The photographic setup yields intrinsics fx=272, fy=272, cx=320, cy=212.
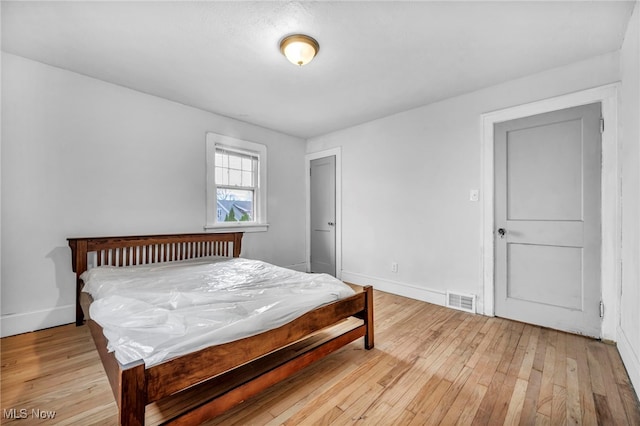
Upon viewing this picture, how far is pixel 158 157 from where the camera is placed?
315 cm

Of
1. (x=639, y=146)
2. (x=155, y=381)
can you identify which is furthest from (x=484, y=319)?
(x=155, y=381)

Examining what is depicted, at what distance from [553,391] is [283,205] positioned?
364 cm

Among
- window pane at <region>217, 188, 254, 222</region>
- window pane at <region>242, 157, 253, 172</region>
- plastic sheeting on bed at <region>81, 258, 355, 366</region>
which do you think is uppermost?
window pane at <region>242, 157, 253, 172</region>

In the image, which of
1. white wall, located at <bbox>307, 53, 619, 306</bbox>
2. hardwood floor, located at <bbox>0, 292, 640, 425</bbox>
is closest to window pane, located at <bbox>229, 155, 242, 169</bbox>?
white wall, located at <bbox>307, 53, 619, 306</bbox>

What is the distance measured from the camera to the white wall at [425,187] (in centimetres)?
274

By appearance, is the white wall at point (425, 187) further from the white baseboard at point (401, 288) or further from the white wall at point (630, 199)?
the white wall at point (630, 199)

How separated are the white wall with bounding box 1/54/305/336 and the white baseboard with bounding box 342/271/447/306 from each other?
228 centimetres

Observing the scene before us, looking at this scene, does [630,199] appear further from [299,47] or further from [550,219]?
[299,47]

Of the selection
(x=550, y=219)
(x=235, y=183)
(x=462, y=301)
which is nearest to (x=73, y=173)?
(x=235, y=183)

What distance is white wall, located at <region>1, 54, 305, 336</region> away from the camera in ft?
7.71

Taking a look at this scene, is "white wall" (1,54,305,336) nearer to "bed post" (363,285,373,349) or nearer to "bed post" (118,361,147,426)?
"bed post" (118,361,147,426)

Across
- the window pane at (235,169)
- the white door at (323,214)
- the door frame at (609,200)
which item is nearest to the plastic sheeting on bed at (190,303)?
the window pane at (235,169)

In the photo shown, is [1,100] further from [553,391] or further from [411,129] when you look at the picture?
[553,391]

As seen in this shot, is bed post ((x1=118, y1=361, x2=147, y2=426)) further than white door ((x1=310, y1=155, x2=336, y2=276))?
No
